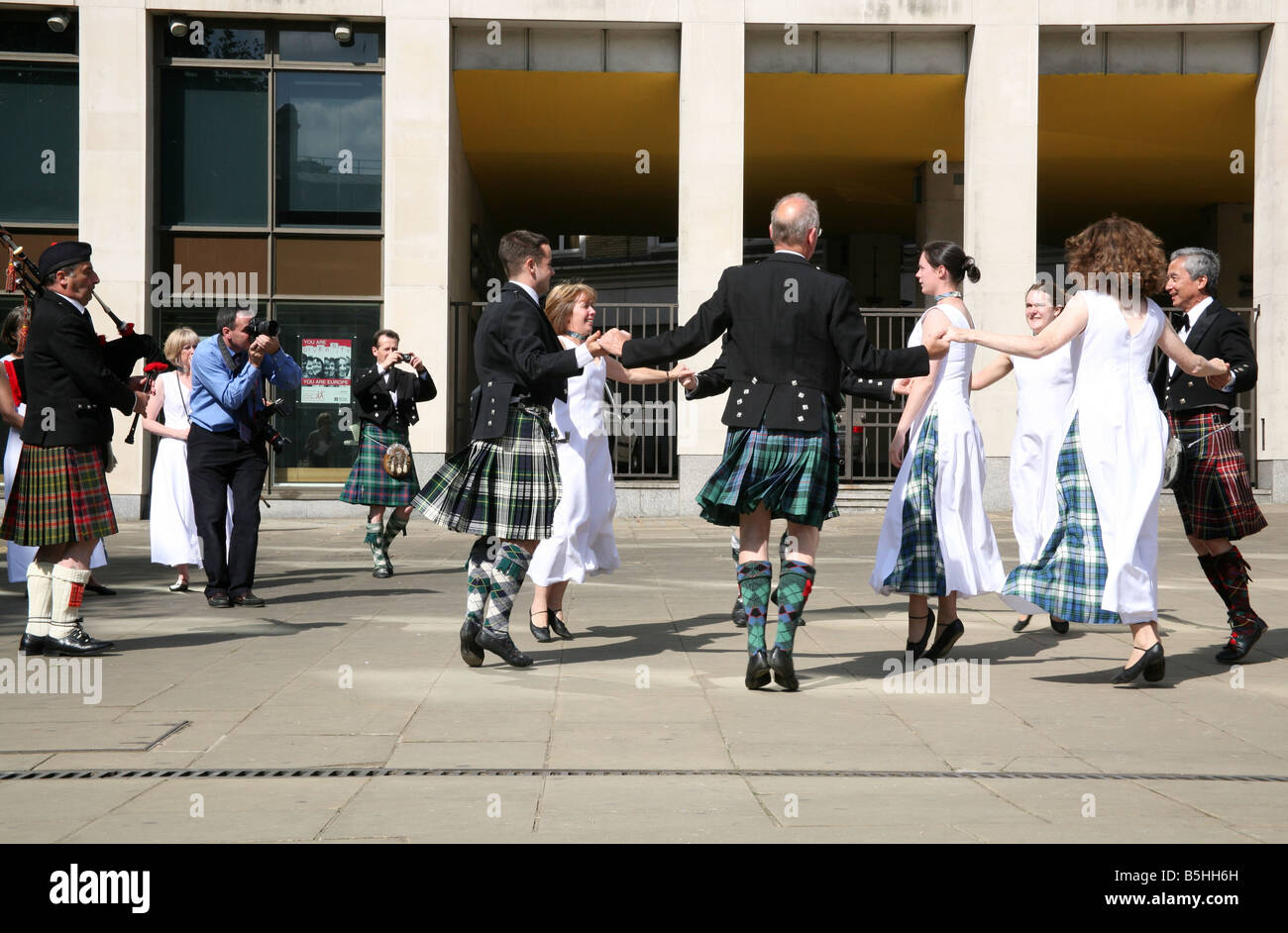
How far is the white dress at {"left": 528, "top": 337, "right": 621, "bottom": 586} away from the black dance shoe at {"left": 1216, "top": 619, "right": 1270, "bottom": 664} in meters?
3.14

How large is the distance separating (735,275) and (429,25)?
1318 cm

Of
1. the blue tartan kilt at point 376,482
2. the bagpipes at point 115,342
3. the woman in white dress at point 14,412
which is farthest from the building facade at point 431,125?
the bagpipes at point 115,342

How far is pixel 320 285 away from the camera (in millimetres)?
18203

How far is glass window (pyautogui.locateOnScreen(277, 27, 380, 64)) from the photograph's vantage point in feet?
59.6

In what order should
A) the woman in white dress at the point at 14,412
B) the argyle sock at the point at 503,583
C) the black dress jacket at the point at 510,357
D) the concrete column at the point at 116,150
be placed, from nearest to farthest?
the black dress jacket at the point at 510,357, the argyle sock at the point at 503,583, the woman in white dress at the point at 14,412, the concrete column at the point at 116,150

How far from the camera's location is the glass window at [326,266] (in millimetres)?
18188

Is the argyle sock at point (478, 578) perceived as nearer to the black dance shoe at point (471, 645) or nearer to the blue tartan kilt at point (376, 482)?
the black dance shoe at point (471, 645)

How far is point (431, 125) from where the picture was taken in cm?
1789

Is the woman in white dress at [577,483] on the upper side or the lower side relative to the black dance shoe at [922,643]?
upper

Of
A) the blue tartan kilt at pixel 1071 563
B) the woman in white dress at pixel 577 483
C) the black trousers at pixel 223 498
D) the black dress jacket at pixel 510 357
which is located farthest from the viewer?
the black trousers at pixel 223 498

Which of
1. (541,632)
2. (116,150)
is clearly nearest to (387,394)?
(541,632)

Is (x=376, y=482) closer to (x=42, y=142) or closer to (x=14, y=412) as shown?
(x=14, y=412)

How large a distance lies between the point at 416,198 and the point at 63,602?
38.2 ft

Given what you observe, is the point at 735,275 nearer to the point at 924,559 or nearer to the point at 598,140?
the point at 924,559
